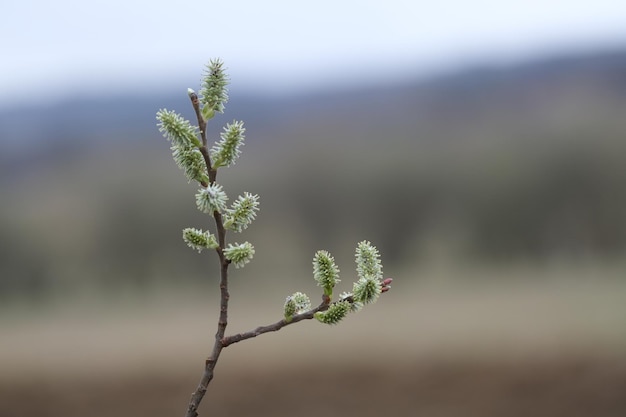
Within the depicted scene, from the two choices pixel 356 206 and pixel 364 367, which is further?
pixel 356 206

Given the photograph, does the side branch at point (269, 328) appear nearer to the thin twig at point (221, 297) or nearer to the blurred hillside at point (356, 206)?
the thin twig at point (221, 297)

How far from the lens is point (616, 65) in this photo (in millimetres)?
40375

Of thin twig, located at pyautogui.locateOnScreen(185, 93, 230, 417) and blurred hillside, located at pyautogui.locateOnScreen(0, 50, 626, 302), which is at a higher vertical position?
blurred hillside, located at pyautogui.locateOnScreen(0, 50, 626, 302)

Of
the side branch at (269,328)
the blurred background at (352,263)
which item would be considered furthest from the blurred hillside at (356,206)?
the side branch at (269,328)

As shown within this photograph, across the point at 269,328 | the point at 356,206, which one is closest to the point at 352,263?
the point at 356,206

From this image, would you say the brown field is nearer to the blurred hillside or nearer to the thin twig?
the blurred hillside

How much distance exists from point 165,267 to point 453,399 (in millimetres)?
12475

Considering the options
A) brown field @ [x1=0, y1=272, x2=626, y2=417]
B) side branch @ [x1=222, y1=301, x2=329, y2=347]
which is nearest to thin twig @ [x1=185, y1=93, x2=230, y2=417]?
side branch @ [x1=222, y1=301, x2=329, y2=347]

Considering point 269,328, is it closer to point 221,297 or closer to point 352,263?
point 221,297

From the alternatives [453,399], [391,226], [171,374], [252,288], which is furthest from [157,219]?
[453,399]

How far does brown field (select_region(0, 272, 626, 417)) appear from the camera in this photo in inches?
393

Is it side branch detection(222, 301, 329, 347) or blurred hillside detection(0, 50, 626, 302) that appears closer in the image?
side branch detection(222, 301, 329, 347)

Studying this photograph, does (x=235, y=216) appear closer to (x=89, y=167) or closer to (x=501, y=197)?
(x=501, y=197)

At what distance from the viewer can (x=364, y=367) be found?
11203mm
